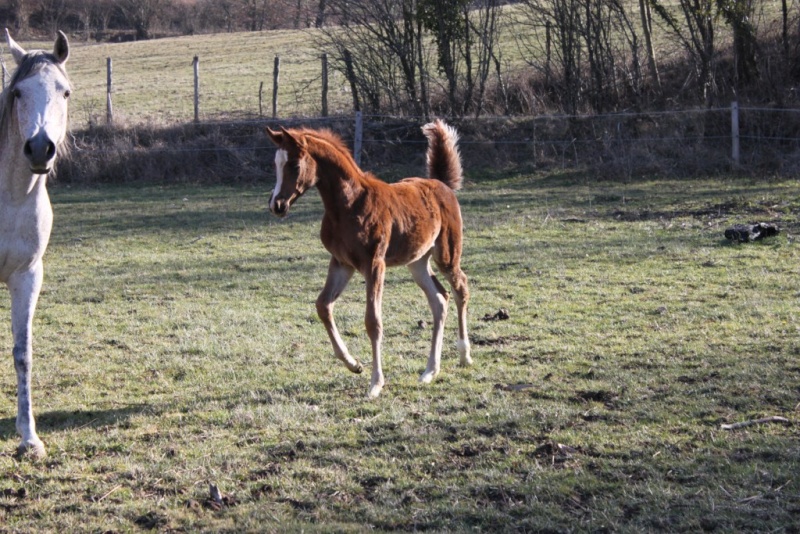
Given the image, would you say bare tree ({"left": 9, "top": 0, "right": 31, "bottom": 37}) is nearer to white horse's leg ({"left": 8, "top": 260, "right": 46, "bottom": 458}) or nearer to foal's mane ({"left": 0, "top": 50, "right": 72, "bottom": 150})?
foal's mane ({"left": 0, "top": 50, "right": 72, "bottom": 150})

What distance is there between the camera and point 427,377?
653cm

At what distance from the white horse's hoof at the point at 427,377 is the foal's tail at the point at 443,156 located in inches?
70.8

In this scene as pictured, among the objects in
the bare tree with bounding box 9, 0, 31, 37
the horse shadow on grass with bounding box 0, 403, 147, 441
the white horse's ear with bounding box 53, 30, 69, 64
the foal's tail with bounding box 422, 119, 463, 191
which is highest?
the bare tree with bounding box 9, 0, 31, 37

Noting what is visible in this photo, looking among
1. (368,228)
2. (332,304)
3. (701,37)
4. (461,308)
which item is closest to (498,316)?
(461,308)

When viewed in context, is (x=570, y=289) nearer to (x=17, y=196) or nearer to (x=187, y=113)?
(x=17, y=196)

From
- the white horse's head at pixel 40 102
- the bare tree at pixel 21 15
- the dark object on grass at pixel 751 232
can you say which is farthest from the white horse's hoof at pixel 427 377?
the bare tree at pixel 21 15

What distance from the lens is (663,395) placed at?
19.3 ft

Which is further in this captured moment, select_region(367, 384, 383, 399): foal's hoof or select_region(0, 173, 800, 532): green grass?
select_region(367, 384, 383, 399): foal's hoof

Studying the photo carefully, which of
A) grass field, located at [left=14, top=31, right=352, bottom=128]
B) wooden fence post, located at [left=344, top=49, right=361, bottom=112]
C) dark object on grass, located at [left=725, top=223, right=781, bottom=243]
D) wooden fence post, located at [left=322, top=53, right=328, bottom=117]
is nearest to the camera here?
dark object on grass, located at [left=725, top=223, right=781, bottom=243]

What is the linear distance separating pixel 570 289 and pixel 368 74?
13.7 metres

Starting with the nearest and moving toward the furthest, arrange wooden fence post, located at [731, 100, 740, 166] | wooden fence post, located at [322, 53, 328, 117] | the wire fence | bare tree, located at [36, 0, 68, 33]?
wooden fence post, located at [731, 100, 740, 166] → the wire fence → wooden fence post, located at [322, 53, 328, 117] → bare tree, located at [36, 0, 68, 33]

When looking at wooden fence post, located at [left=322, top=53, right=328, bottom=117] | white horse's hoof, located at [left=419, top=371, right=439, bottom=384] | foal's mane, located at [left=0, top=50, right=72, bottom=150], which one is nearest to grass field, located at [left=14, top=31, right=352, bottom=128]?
wooden fence post, located at [left=322, top=53, right=328, bottom=117]

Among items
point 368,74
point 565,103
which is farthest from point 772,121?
point 368,74

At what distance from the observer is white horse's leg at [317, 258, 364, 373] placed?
633 centimetres
